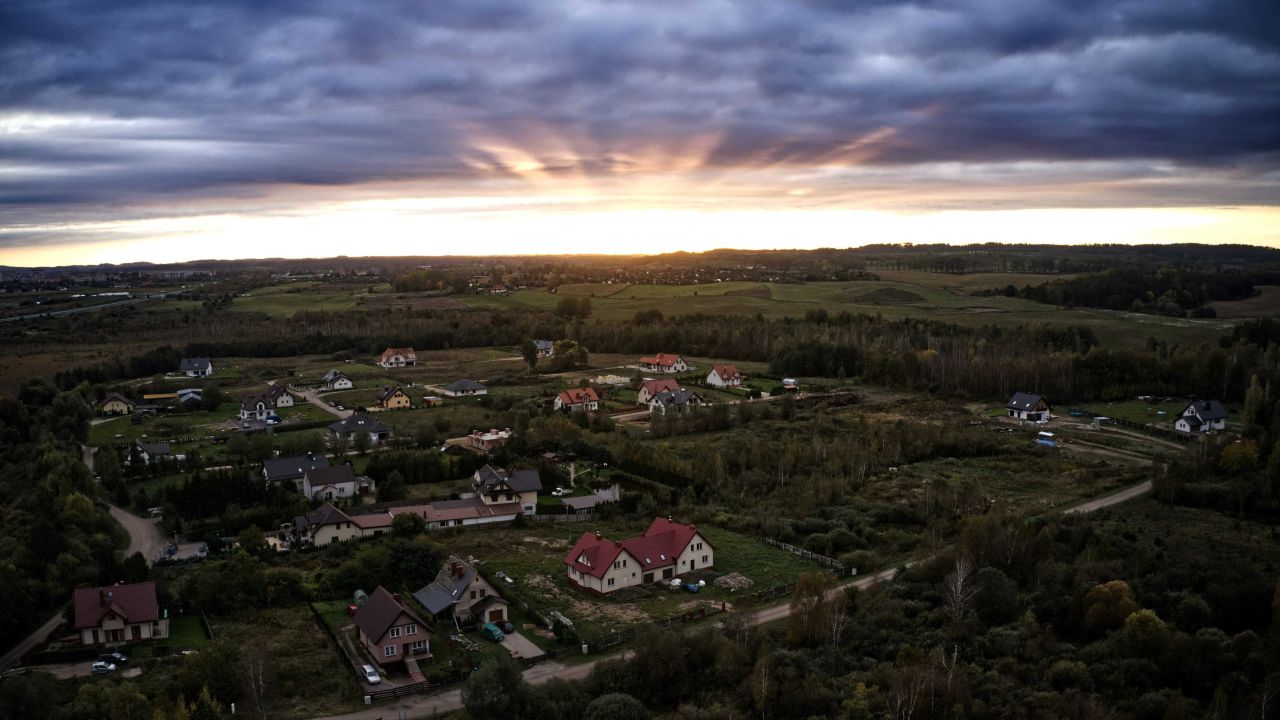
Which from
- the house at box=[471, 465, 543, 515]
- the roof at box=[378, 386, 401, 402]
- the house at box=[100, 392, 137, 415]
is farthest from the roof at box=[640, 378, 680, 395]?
the house at box=[100, 392, 137, 415]

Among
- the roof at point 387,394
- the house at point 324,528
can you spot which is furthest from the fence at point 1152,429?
the roof at point 387,394

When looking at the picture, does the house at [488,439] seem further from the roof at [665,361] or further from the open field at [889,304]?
the open field at [889,304]

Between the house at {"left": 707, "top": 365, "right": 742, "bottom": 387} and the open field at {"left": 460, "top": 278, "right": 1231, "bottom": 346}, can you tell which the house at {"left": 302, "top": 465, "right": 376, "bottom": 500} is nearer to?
the house at {"left": 707, "top": 365, "right": 742, "bottom": 387}

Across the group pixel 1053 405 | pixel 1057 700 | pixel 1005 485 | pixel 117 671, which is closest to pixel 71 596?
pixel 117 671

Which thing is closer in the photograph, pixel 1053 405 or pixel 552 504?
pixel 552 504

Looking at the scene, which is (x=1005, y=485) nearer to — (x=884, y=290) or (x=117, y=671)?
(x=117, y=671)
